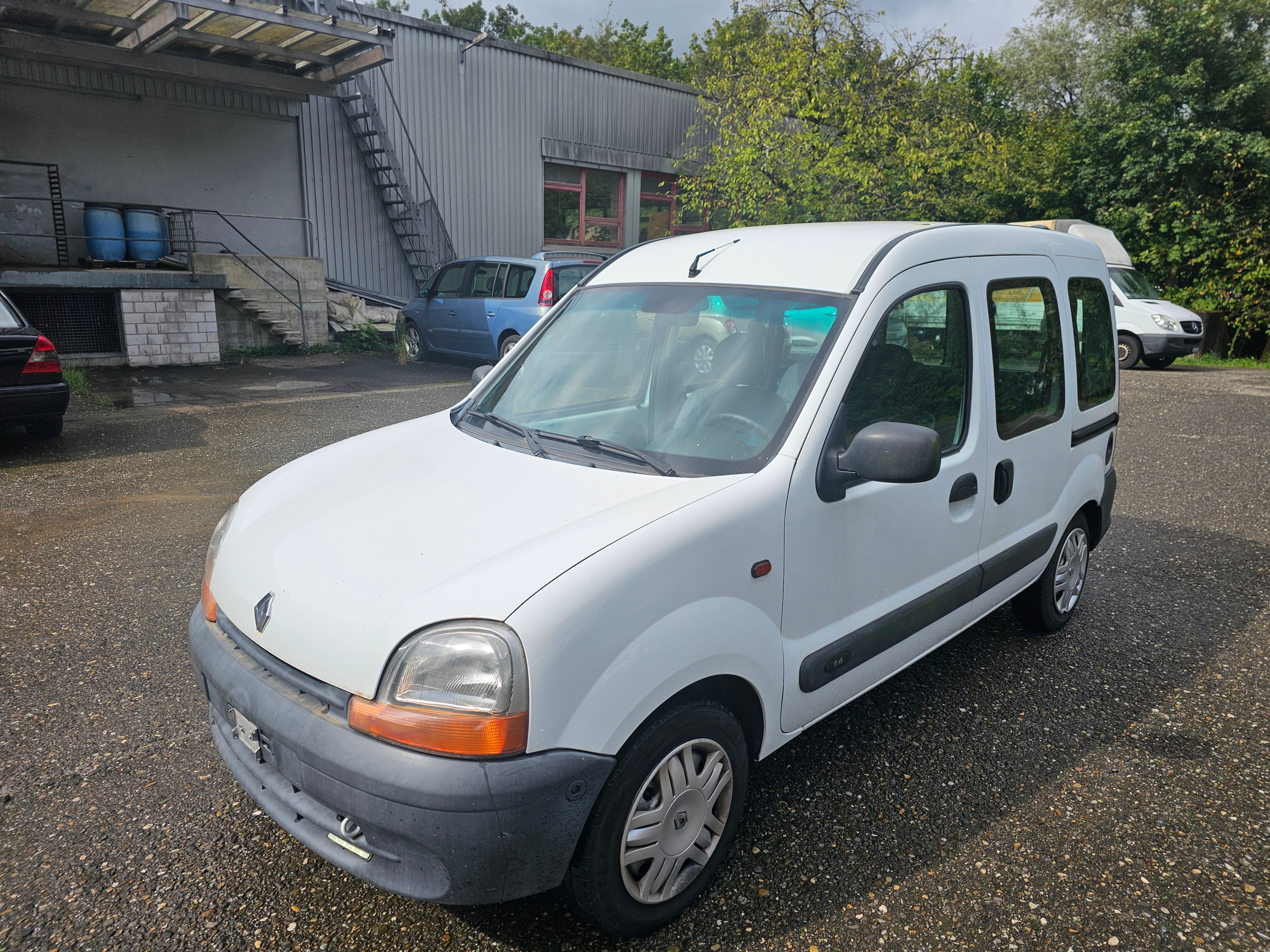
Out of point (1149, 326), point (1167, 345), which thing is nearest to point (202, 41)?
point (1149, 326)

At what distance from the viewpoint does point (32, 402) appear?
7285 mm

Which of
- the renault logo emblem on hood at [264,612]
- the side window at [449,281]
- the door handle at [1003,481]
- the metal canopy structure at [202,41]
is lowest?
the renault logo emblem on hood at [264,612]

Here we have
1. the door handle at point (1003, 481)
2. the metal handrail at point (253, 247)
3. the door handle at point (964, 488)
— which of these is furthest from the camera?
the metal handrail at point (253, 247)

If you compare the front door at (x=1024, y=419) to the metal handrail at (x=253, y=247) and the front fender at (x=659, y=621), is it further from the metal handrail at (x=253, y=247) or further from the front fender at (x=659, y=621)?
the metal handrail at (x=253, y=247)

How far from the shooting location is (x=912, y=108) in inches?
666

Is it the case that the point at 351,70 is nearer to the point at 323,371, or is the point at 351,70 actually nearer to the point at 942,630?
the point at 323,371

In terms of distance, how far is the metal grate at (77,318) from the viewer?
12.6m

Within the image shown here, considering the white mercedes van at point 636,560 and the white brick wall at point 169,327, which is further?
the white brick wall at point 169,327

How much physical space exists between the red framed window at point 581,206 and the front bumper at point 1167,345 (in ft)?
39.6

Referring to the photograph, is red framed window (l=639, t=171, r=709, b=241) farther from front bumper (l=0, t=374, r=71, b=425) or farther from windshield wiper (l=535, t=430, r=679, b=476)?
windshield wiper (l=535, t=430, r=679, b=476)

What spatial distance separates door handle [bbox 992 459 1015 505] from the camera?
3.28 m

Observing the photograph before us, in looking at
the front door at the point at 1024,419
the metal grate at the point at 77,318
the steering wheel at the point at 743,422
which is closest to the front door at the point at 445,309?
the metal grate at the point at 77,318

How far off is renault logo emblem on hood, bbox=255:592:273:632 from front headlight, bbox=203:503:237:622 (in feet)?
1.16

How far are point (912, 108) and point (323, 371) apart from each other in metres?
12.4
